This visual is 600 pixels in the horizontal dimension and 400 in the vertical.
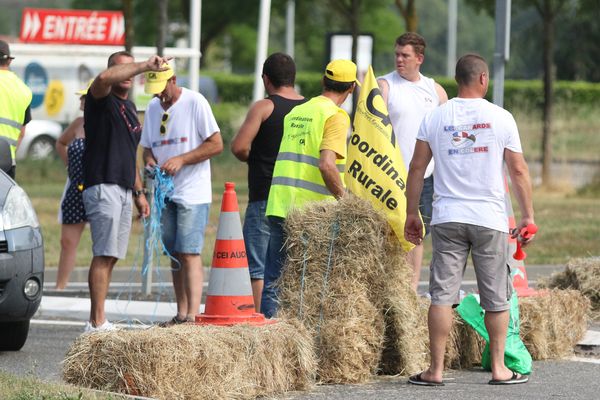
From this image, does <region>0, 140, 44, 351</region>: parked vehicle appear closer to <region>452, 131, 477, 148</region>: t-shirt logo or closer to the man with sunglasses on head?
the man with sunglasses on head

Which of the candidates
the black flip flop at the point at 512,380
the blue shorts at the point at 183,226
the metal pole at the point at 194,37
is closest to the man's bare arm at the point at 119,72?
the blue shorts at the point at 183,226

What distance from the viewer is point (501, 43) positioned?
41.7 feet

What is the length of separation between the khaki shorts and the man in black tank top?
69.4 inches

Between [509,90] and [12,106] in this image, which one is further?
[509,90]

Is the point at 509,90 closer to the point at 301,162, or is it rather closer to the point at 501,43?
the point at 501,43

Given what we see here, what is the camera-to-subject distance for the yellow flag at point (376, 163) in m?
8.40

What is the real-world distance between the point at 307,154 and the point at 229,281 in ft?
3.41

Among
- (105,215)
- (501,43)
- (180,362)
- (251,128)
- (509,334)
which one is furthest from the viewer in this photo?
(501,43)

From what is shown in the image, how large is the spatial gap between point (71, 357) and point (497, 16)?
261 inches

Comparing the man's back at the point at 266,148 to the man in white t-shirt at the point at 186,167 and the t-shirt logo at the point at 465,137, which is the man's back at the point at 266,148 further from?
the t-shirt logo at the point at 465,137

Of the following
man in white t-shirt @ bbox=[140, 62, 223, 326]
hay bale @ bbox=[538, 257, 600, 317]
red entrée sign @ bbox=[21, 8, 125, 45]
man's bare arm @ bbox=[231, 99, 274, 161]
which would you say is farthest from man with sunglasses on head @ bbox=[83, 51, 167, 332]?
red entrée sign @ bbox=[21, 8, 125, 45]

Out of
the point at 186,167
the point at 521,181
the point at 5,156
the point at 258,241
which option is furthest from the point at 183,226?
the point at 521,181

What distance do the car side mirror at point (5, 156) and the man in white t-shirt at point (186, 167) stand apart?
99cm

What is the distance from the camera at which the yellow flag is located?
27.6ft
